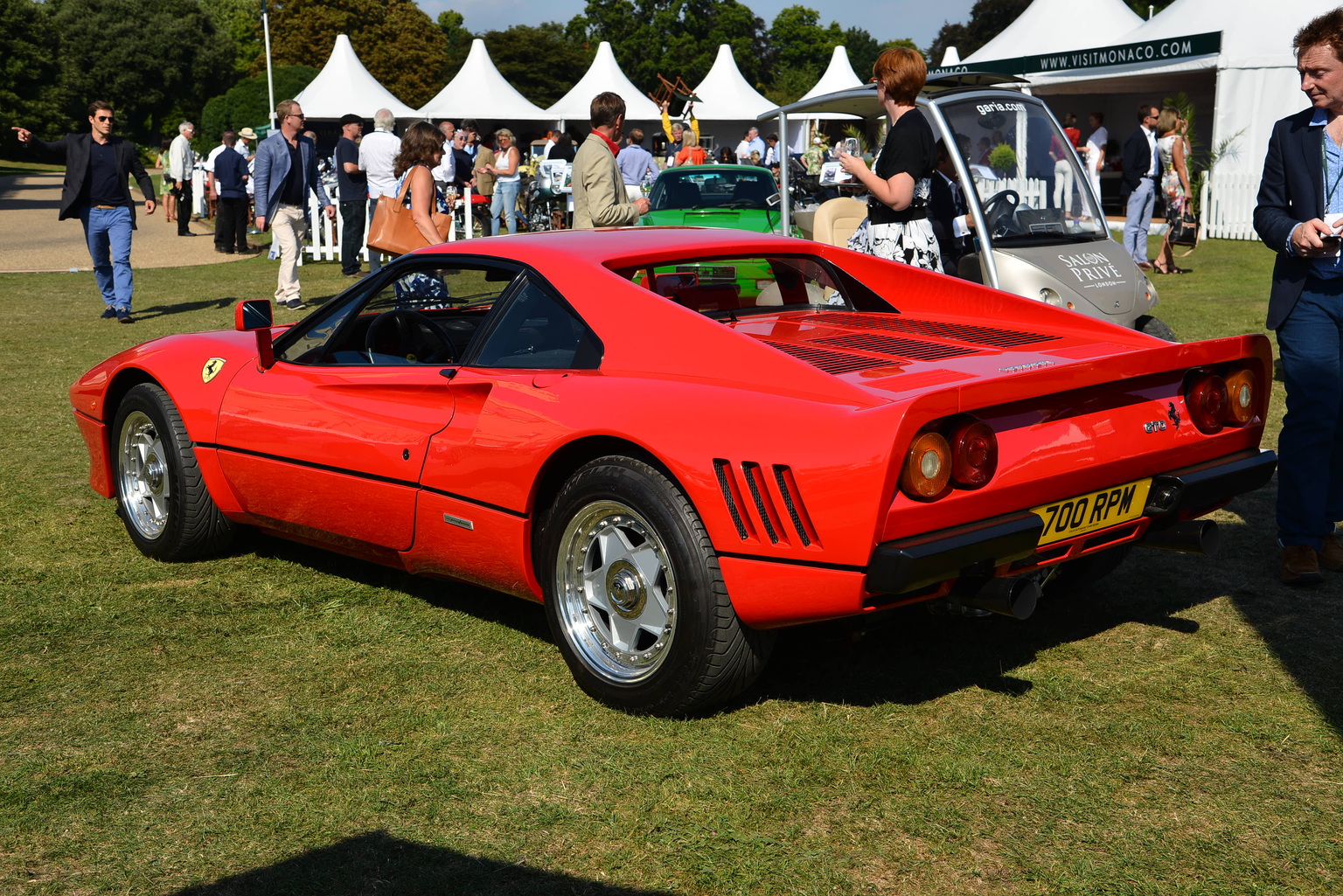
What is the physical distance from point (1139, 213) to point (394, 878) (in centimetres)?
1510

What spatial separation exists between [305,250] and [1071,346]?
56.8 feet

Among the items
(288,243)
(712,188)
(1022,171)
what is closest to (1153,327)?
(1022,171)

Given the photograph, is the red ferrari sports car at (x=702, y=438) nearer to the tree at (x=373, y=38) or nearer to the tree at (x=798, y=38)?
the tree at (x=373, y=38)

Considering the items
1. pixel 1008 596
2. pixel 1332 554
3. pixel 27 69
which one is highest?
pixel 27 69

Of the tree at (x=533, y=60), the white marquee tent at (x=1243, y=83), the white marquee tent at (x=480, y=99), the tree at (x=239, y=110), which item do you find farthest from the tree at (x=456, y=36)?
the white marquee tent at (x=1243, y=83)

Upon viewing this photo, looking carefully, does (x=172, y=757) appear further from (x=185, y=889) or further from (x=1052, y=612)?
(x=1052, y=612)

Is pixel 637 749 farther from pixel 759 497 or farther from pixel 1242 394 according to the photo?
pixel 1242 394

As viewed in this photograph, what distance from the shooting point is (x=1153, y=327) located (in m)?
7.88

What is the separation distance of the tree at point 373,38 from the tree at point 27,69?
15.5 m

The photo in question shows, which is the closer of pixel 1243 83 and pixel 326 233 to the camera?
pixel 326 233

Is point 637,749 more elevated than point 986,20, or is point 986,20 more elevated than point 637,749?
point 986,20

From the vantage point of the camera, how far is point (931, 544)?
10.1ft

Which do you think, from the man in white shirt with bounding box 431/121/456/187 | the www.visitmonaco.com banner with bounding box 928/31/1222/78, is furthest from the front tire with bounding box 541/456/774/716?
the www.visitmonaco.com banner with bounding box 928/31/1222/78


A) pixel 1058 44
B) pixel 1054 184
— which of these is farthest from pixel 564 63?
pixel 1054 184
